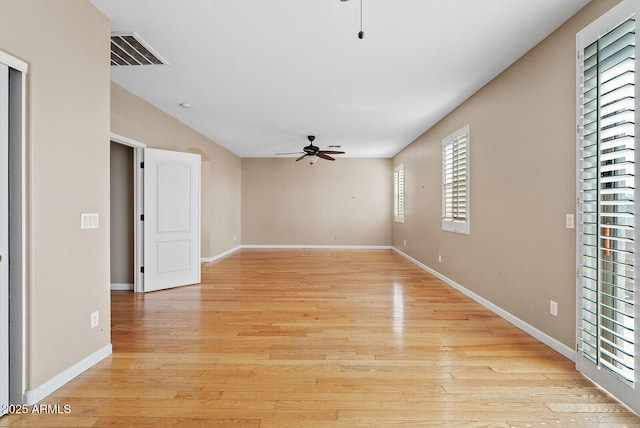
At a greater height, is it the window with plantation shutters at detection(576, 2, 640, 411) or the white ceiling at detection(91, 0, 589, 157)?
the white ceiling at detection(91, 0, 589, 157)

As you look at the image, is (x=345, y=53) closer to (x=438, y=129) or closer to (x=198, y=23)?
(x=198, y=23)

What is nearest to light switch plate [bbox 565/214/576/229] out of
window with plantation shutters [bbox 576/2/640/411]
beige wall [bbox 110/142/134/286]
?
window with plantation shutters [bbox 576/2/640/411]

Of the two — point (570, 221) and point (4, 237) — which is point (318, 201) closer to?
point (570, 221)

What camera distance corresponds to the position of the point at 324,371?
98.9 inches

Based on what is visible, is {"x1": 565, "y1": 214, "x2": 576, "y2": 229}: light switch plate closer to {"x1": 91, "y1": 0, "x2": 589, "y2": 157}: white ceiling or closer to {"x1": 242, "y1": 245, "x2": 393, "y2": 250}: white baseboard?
{"x1": 91, "y1": 0, "x2": 589, "y2": 157}: white ceiling

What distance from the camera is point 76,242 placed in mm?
2426

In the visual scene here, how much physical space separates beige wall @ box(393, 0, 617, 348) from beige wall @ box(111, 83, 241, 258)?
14.9 feet

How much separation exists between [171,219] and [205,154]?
238cm

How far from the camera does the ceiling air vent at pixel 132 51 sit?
3005 mm

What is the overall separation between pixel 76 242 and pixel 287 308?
2.37m

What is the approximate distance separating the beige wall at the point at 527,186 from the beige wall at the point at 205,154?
179 inches

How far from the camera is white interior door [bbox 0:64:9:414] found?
1.93 meters

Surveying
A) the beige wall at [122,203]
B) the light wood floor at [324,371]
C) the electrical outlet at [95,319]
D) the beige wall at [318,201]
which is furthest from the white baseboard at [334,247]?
the electrical outlet at [95,319]

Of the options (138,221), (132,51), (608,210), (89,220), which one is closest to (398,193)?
(138,221)
